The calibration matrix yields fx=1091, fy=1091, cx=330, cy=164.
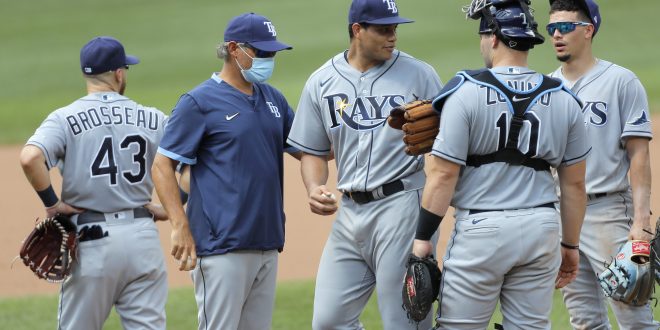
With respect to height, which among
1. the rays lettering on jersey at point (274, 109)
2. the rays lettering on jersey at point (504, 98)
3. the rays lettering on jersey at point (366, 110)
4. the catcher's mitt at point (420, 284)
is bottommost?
the catcher's mitt at point (420, 284)

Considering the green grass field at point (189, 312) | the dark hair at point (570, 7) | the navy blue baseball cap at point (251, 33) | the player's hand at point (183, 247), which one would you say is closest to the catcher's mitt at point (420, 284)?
the player's hand at point (183, 247)

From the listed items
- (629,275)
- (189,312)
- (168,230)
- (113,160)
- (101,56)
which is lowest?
(168,230)

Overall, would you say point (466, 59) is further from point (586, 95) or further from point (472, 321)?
point (472, 321)

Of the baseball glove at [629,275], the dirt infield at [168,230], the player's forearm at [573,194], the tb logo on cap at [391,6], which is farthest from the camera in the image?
the dirt infield at [168,230]

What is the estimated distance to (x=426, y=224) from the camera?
513 centimetres

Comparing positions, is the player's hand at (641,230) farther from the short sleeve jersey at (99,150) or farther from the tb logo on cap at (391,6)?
the short sleeve jersey at (99,150)

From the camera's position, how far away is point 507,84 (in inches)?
199

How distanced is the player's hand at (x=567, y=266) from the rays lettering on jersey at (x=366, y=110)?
3.74 feet

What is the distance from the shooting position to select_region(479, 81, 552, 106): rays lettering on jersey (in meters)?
5.02

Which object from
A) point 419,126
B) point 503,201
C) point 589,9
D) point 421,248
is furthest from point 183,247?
point 589,9

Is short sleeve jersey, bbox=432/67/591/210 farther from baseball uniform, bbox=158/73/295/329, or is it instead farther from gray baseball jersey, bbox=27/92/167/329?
gray baseball jersey, bbox=27/92/167/329

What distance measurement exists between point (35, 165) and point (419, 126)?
7.42 ft

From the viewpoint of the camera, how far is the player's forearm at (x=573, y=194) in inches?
208

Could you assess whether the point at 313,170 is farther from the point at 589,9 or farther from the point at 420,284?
the point at 589,9
